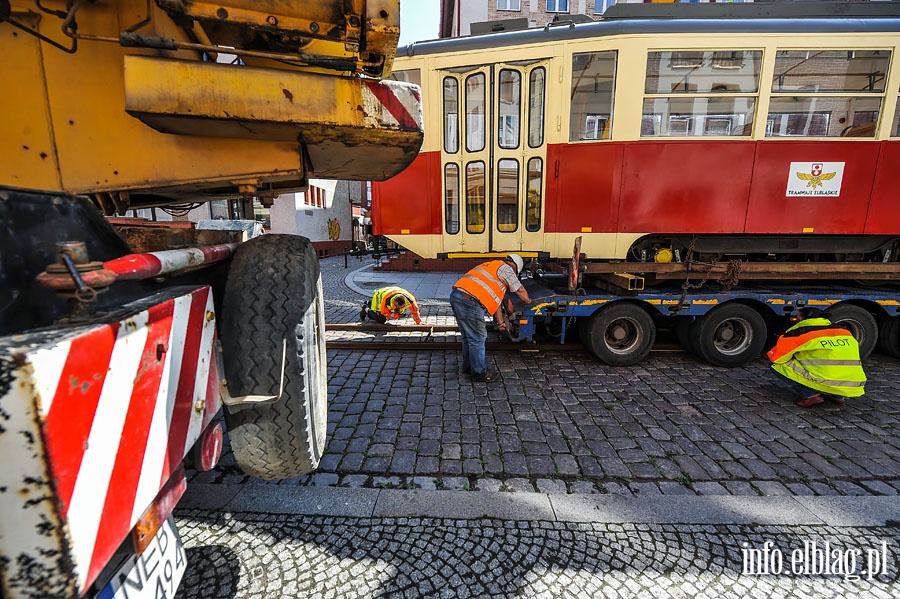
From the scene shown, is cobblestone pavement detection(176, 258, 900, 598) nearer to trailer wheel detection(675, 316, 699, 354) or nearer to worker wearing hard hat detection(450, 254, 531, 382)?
worker wearing hard hat detection(450, 254, 531, 382)

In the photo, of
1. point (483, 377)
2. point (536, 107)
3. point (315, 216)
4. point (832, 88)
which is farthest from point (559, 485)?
point (315, 216)

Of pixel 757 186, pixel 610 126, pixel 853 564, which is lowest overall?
pixel 853 564

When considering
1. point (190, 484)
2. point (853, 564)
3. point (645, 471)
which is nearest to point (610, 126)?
point (645, 471)

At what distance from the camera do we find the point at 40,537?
786 millimetres

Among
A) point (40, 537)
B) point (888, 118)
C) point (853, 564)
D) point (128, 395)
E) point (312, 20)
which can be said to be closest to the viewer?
point (40, 537)

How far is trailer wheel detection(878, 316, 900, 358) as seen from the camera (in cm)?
524

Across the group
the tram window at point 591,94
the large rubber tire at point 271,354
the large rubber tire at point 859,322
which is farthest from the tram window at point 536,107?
the large rubber tire at point 859,322

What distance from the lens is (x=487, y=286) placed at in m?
4.48

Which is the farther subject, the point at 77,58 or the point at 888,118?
the point at 888,118

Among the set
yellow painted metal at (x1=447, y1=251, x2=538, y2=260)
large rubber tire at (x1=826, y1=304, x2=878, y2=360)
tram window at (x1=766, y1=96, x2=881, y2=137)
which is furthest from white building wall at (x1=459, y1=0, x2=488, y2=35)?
large rubber tire at (x1=826, y1=304, x2=878, y2=360)

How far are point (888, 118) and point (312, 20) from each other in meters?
6.37

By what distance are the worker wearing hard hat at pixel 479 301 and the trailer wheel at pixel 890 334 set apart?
511 centimetres

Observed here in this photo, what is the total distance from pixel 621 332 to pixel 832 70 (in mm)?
3799

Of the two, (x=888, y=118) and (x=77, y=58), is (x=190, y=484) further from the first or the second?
(x=888, y=118)
